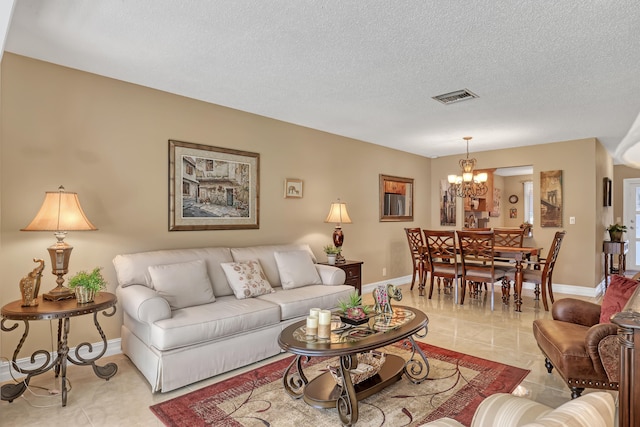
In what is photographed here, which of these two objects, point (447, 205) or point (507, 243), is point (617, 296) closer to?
point (507, 243)

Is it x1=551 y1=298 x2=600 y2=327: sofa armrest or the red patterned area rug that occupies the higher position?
x1=551 y1=298 x2=600 y2=327: sofa armrest

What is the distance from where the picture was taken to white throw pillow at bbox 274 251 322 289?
13.1 feet

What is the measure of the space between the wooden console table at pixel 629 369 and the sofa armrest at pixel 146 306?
2.64m

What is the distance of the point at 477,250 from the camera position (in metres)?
5.09

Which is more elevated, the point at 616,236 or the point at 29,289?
the point at 616,236

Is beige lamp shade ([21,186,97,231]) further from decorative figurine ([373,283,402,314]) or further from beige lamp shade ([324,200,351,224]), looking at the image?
beige lamp shade ([324,200,351,224])

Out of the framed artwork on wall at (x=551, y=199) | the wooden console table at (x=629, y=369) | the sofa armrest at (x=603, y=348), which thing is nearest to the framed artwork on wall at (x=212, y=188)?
the sofa armrest at (x=603, y=348)

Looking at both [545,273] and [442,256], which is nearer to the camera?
[545,273]

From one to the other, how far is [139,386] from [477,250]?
4257 mm

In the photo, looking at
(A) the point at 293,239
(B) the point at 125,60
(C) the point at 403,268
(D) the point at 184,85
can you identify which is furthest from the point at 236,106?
(C) the point at 403,268

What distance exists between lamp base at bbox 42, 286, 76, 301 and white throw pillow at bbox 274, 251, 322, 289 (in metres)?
1.91

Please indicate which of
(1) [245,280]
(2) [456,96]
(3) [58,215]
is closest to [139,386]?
(1) [245,280]

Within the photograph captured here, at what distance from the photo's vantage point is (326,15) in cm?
230

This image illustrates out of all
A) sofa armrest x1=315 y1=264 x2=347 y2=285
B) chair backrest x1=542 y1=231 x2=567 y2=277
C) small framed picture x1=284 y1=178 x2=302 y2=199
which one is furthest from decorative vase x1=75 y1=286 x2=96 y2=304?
chair backrest x1=542 y1=231 x2=567 y2=277
